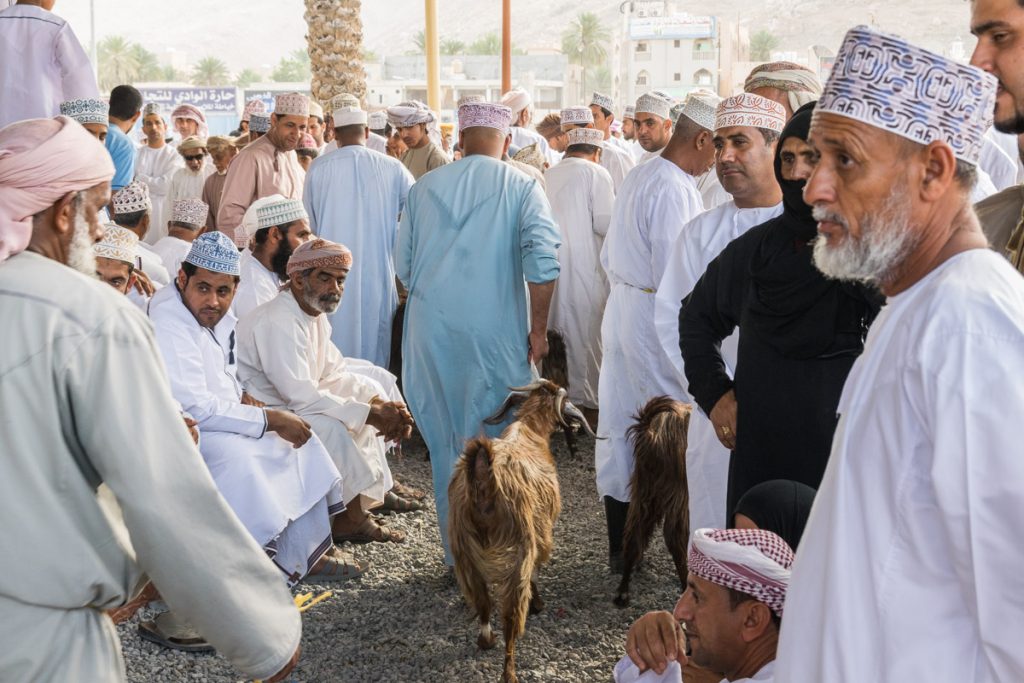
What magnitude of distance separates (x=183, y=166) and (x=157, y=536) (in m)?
9.08

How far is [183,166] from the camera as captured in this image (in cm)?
1035

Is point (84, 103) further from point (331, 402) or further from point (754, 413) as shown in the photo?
point (754, 413)

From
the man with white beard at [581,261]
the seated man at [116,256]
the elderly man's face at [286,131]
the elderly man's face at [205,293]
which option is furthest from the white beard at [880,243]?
the elderly man's face at [286,131]

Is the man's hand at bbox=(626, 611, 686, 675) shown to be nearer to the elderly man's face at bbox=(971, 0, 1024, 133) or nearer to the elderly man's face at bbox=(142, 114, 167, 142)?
the elderly man's face at bbox=(971, 0, 1024, 133)

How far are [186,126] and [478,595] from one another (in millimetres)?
9201

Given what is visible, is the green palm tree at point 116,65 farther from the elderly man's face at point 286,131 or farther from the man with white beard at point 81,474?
the man with white beard at point 81,474

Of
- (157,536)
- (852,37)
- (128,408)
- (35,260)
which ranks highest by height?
(852,37)

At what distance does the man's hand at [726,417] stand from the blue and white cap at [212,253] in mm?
2371

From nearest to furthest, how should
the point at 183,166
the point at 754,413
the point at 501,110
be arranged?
1. the point at 754,413
2. the point at 501,110
3. the point at 183,166

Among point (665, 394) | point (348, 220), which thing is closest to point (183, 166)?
point (348, 220)

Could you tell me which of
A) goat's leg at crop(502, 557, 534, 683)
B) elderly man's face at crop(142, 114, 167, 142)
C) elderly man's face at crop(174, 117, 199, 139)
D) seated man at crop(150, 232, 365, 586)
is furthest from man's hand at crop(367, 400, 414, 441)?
elderly man's face at crop(174, 117, 199, 139)

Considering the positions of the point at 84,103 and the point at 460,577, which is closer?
the point at 460,577

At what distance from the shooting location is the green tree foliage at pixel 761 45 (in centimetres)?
8562

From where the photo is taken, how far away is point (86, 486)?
1.91 m
